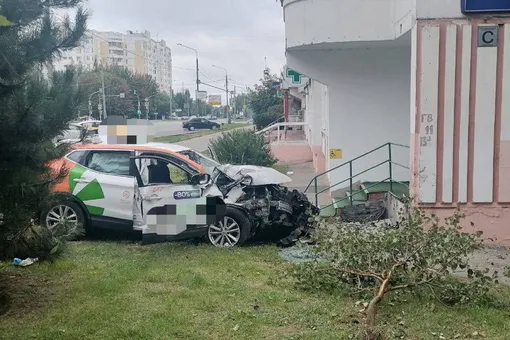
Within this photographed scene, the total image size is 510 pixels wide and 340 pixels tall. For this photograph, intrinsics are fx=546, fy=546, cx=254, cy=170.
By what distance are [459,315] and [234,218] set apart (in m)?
4.18

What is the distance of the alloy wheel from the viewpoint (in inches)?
346

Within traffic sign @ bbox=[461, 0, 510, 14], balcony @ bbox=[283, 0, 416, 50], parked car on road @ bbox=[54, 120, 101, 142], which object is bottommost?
parked car on road @ bbox=[54, 120, 101, 142]

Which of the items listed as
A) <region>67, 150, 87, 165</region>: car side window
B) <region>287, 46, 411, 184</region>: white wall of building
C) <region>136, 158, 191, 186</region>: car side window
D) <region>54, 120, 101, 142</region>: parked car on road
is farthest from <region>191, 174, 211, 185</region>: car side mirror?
<region>287, 46, 411, 184</region>: white wall of building

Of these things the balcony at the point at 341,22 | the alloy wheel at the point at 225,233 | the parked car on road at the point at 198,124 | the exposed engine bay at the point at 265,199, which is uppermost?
the balcony at the point at 341,22

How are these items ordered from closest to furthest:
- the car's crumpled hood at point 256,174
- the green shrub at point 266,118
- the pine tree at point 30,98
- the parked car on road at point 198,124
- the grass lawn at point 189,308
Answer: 1. the pine tree at point 30,98
2. the grass lawn at point 189,308
3. the car's crumpled hood at point 256,174
4. the green shrub at point 266,118
5. the parked car on road at point 198,124

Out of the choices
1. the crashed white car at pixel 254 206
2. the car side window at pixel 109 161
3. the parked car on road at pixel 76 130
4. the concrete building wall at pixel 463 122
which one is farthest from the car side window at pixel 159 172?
the concrete building wall at pixel 463 122

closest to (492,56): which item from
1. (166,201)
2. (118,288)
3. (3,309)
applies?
(166,201)

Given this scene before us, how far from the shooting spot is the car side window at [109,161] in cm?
937

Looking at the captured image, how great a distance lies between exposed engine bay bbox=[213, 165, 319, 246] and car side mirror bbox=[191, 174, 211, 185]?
0.38 metres

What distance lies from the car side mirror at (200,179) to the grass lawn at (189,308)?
1559 mm

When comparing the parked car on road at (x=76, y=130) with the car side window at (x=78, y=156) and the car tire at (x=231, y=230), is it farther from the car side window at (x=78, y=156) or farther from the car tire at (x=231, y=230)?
the car side window at (x=78, y=156)

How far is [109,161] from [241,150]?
9.33 m

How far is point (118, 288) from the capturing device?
6.27 meters

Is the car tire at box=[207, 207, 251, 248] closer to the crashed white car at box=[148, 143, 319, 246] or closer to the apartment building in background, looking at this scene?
the crashed white car at box=[148, 143, 319, 246]
